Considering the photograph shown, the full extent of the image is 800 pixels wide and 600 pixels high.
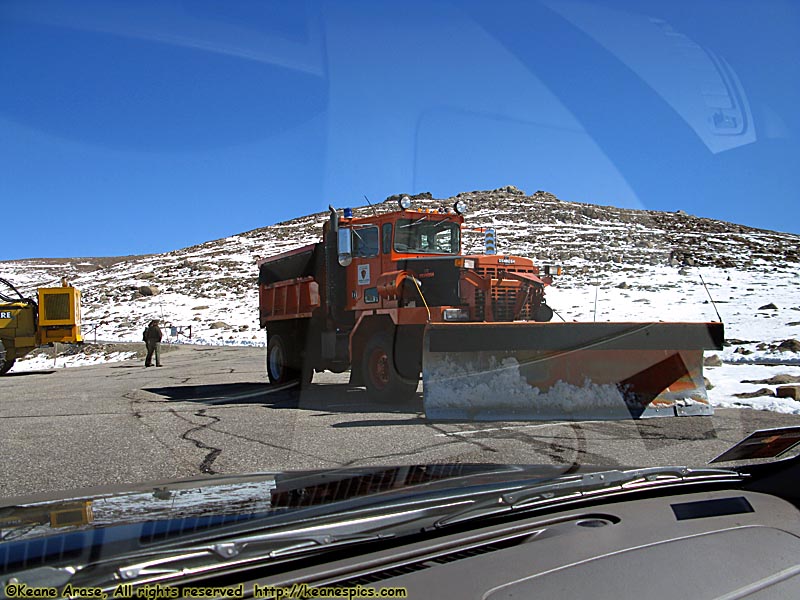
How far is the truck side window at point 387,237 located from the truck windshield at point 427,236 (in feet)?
0.31

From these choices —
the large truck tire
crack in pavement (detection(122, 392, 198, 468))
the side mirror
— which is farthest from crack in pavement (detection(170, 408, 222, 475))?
the side mirror

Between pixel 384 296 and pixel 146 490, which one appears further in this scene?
pixel 384 296

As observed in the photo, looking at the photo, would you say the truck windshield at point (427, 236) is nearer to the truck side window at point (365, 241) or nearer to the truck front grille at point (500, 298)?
the truck side window at point (365, 241)

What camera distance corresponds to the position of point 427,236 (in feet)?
38.3

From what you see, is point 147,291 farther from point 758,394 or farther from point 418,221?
point 758,394

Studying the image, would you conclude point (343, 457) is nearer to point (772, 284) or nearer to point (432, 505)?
point (432, 505)

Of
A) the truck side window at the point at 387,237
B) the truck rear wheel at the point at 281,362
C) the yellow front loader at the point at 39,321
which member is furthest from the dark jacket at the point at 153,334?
the truck side window at the point at 387,237

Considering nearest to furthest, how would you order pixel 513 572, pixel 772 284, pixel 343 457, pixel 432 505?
pixel 513 572 < pixel 432 505 < pixel 343 457 < pixel 772 284

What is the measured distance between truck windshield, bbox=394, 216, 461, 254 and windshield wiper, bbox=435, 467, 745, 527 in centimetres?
866

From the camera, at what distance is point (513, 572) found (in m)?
1.81

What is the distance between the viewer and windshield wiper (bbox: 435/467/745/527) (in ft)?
7.43

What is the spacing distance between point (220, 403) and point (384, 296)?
2.96 meters

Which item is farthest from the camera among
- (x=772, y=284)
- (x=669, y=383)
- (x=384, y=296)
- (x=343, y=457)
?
(x=772, y=284)

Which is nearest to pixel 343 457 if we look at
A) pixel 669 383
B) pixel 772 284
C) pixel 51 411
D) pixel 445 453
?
pixel 445 453
